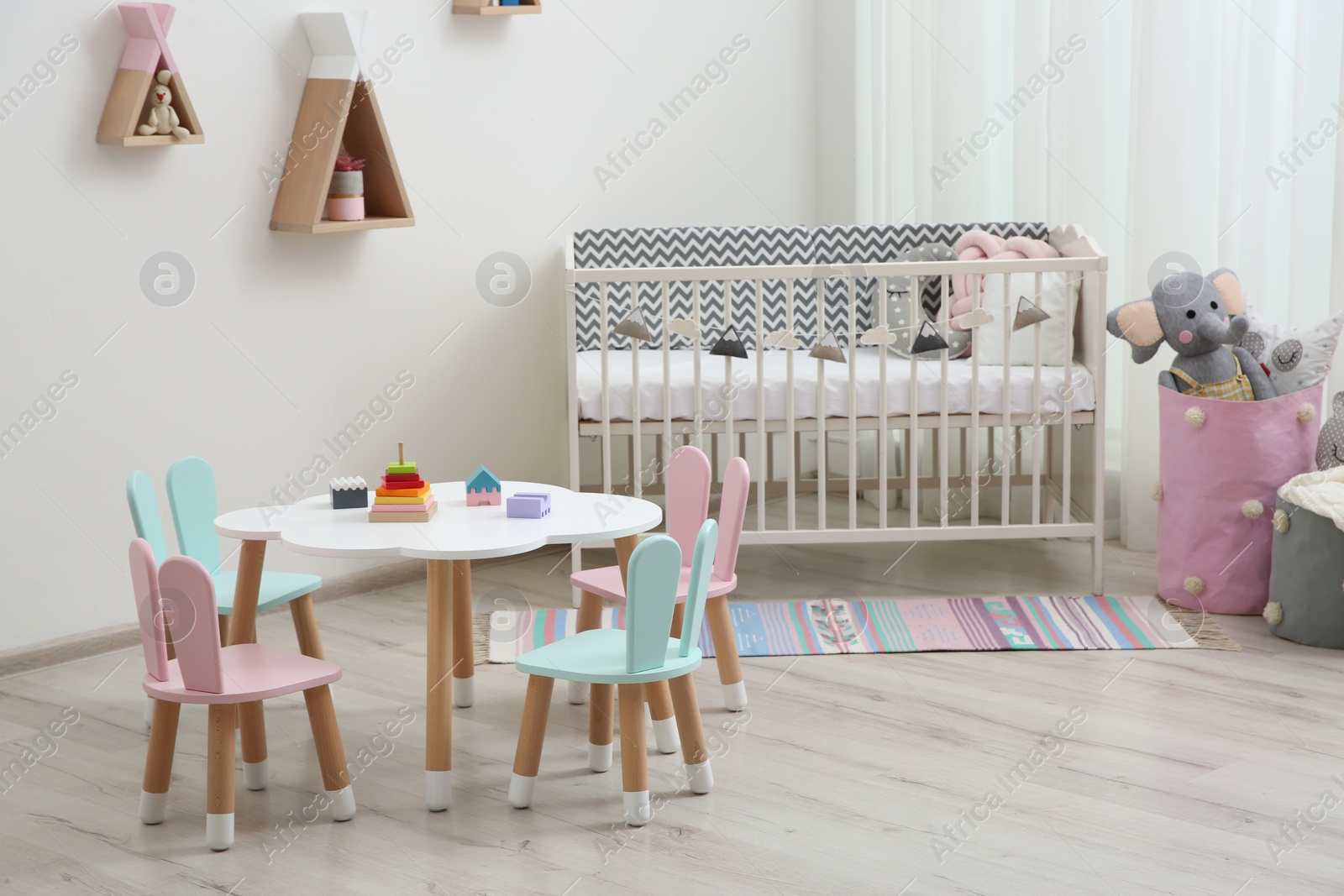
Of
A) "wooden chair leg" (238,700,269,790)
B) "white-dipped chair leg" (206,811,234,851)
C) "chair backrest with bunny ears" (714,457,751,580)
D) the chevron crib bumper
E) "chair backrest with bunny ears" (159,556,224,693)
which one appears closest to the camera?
"chair backrest with bunny ears" (159,556,224,693)

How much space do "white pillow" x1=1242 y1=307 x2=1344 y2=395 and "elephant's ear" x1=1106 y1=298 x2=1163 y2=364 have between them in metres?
0.20

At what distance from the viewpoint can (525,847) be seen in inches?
77.4

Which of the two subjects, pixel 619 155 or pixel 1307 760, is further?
pixel 619 155

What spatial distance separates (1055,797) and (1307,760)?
478 mm

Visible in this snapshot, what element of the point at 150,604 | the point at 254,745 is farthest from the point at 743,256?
the point at 150,604

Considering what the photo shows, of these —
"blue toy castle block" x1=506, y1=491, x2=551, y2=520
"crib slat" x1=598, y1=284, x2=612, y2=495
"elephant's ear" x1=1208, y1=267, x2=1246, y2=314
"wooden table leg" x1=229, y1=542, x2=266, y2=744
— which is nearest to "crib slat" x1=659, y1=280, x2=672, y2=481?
"crib slat" x1=598, y1=284, x2=612, y2=495

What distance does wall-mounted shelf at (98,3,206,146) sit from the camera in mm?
2760

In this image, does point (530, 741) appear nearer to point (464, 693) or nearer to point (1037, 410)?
point (464, 693)

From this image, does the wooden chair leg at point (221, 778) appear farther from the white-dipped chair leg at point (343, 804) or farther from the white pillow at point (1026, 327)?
the white pillow at point (1026, 327)

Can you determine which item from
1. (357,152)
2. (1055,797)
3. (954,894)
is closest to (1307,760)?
(1055,797)

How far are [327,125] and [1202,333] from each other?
209 cm

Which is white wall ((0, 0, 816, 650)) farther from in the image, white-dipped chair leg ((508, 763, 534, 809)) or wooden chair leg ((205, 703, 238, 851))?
white-dipped chair leg ((508, 763, 534, 809))

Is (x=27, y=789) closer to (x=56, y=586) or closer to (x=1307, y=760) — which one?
(x=56, y=586)

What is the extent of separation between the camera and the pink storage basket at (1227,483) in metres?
2.97
